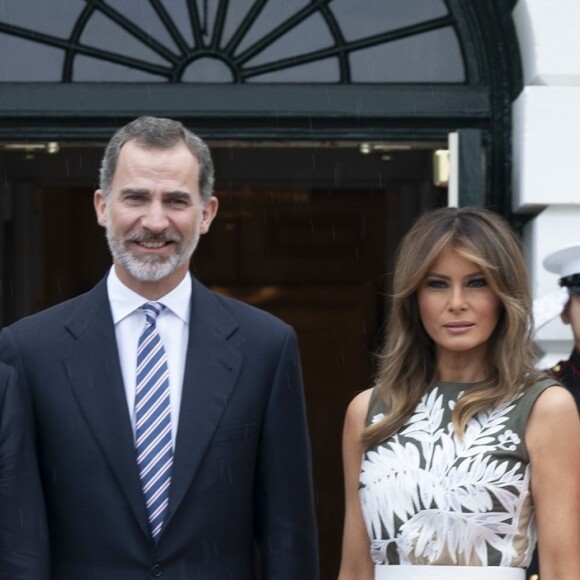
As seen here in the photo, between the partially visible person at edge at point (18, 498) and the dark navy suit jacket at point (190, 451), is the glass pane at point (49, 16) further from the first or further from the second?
the partially visible person at edge at point (18, 498)

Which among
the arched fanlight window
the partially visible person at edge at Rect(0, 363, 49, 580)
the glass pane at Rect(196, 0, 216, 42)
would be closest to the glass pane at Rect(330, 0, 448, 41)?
the arched fanlight window

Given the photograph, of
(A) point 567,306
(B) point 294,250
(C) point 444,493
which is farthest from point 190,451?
(B) point 294,250

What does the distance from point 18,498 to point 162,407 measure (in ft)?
1.36

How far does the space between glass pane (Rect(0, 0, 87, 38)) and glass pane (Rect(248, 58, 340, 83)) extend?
770mm

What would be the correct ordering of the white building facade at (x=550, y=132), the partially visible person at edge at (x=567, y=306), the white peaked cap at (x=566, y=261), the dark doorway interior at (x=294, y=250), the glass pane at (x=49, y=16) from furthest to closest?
the dark doorway interior at (x=294, y=250), the glass pane at (x=49, y=16), the white building facade at (x=550, y=132), the white peaked cap at (x=566, y=261), the partially visible person at edge at (x=567, y=306)

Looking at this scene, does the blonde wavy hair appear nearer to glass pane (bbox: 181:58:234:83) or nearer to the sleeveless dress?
the sleeveless dress

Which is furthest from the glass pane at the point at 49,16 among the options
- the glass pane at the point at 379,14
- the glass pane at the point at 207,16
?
the glass pane at the point at 379,14

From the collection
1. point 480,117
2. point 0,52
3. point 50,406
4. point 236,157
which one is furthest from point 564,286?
point 236,157

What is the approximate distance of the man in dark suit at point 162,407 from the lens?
340cm

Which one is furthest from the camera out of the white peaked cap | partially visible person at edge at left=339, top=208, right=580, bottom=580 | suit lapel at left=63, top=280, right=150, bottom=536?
the white peaked cap

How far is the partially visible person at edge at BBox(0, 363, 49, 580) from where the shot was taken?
3227mm

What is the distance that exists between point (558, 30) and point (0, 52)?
227 cm

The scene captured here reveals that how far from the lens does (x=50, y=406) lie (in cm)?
345

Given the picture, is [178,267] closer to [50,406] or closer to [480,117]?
[50,406]
